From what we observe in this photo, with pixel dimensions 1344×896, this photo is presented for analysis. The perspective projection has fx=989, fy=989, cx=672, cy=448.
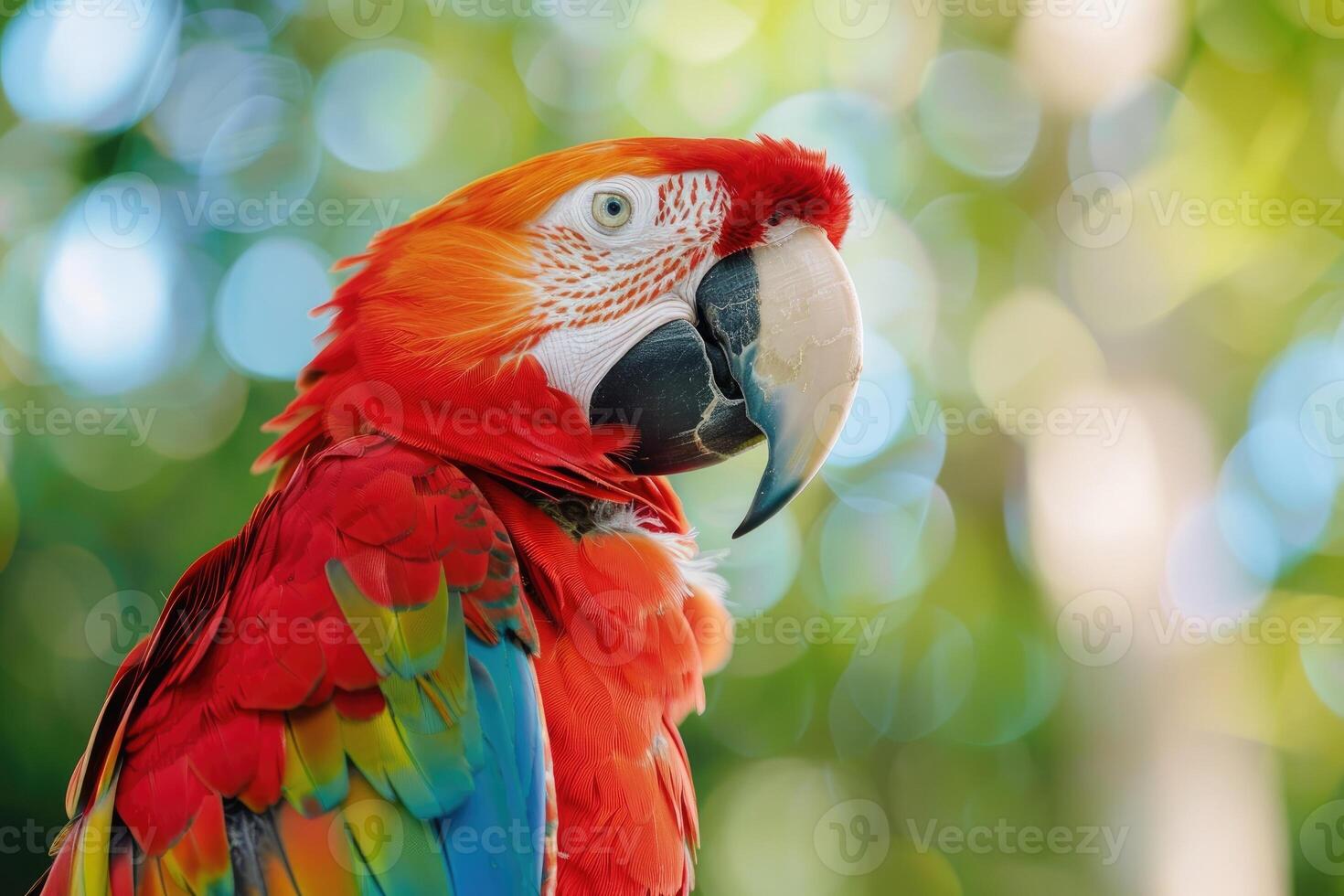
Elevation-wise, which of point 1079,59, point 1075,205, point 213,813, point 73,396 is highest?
point 1079,59

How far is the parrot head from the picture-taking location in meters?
1.48

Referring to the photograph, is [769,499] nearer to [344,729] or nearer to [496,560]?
[496,560]

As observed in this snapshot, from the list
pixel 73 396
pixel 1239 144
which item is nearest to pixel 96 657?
pixel 73 396

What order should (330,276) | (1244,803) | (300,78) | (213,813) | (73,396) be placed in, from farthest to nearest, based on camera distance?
(300,78) → (73,396) → (1244,803) → (330,276) → (213,813)

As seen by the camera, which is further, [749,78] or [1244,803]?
[749,78]

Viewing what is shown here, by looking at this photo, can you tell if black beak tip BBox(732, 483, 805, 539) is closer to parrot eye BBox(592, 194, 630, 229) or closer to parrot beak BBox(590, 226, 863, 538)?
parrot beak BBox(590, 226, 863, 538)

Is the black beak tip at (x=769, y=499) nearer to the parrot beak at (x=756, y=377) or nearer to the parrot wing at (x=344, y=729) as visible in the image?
the parrot beak at (x=756, y=377)

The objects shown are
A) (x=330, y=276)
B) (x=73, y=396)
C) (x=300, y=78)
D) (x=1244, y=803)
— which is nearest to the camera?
Result: (x=330, y=276)

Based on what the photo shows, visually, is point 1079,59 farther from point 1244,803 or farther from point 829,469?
point 1244,803

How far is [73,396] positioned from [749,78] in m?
2.95

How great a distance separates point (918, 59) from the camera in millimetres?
4207

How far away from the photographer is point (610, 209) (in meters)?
1.57

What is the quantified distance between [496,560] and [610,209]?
592 mm

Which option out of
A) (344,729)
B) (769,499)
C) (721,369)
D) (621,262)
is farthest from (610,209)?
(344,729)
